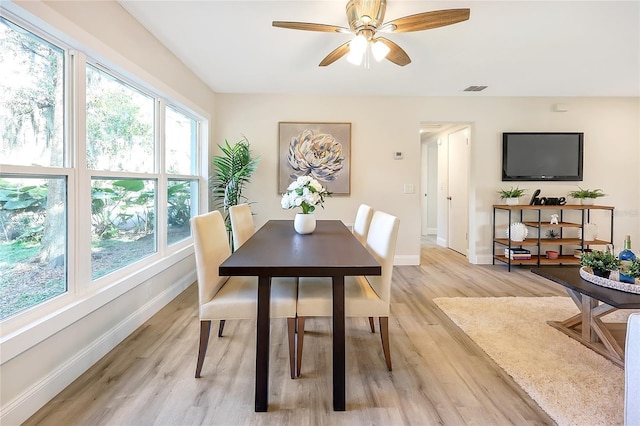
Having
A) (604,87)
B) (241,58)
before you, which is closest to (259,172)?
(241,58)

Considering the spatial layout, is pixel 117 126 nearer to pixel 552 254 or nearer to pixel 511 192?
pixel 511 192

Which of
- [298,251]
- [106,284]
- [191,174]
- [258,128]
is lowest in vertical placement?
[106,284]

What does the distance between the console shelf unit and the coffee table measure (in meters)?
1.85

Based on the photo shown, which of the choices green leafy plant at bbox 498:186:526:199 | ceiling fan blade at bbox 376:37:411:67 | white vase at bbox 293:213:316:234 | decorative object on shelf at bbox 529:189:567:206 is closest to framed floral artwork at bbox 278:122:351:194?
ceiling fan blade at bbox 376:37:411:67

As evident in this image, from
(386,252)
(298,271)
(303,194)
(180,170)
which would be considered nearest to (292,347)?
(298,271)

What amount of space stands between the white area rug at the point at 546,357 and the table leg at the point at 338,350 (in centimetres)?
99

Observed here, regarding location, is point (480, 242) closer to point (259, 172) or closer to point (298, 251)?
point (259, 172)

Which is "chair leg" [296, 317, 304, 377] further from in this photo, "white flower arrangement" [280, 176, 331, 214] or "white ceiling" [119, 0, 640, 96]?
"white ceiling" [119, 0, 640, 96]

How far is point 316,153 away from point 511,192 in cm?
275

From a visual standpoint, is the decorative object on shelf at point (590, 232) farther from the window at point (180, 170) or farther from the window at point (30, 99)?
the window at point (30, 99)

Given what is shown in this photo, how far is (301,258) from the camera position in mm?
1483

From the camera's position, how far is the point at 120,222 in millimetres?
2312

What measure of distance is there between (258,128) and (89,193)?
263 centimetres

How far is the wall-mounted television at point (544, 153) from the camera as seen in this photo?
4.27 metres
